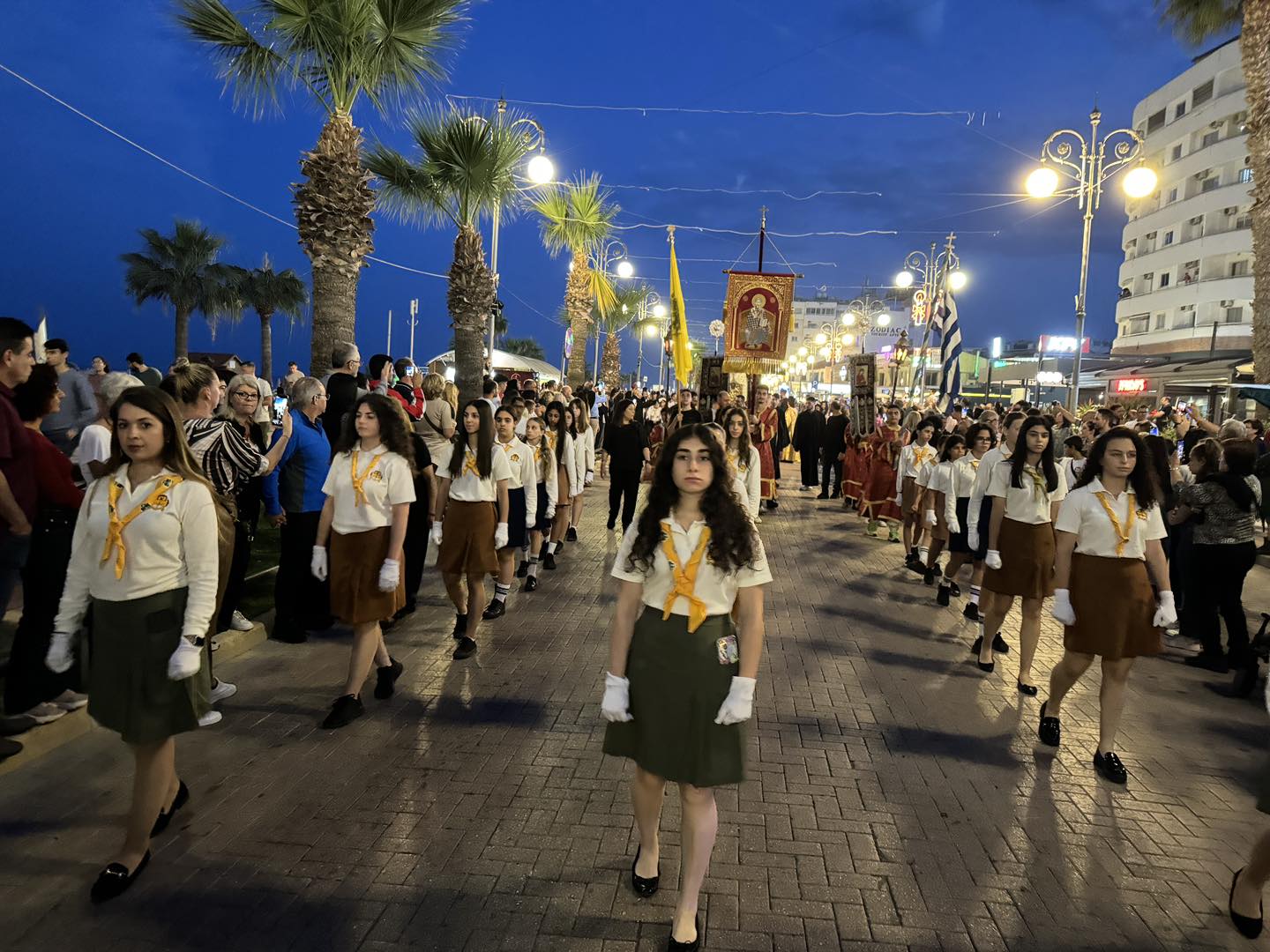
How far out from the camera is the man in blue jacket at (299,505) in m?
6.16

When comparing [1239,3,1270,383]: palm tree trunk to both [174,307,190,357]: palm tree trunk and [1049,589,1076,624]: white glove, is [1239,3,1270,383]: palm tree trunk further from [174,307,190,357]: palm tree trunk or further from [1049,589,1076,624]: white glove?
[174,307,190,357]: palm tree trunk

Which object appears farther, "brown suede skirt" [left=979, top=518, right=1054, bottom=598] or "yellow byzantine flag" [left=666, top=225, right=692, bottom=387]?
"yellow byzantine flag" [left=666, top=225, right=692, bottom=387]

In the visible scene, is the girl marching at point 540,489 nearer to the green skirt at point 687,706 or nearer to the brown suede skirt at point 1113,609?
the brown suede skirt at point 1113,609

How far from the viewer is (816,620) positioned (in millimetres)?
7828

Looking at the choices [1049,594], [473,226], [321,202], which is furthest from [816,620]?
[473,226]

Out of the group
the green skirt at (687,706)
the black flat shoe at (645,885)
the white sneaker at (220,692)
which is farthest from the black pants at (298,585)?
the green skirt at (687,706)

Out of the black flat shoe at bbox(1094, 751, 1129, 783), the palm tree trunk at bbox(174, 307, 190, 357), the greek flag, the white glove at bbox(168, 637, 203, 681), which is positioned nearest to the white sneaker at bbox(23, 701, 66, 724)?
the white glove at bbox(168, 637, 203, 681)

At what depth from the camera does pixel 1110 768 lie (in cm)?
466

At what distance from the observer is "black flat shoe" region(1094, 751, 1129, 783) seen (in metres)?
4.62

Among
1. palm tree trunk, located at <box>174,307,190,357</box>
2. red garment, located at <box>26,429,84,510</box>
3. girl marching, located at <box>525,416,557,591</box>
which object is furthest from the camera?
palm tree trunk, located at <box>174,307,190,357</box>

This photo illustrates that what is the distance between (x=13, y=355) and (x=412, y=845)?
3685mm

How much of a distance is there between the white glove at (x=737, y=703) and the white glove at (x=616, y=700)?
0.34 meters

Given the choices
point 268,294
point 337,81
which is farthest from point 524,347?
point 337,81

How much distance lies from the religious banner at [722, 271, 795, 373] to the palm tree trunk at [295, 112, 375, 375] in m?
9.32
